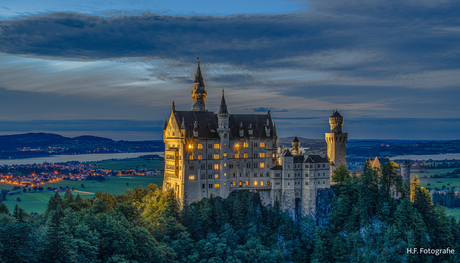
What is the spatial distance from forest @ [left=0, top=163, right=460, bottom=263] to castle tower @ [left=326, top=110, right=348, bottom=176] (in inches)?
292

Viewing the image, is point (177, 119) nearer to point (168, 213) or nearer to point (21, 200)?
point (168, 213)

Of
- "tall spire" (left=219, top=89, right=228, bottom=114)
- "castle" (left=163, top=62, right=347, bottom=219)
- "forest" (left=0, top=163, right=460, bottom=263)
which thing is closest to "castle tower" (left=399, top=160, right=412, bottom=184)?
"forest" (left=0, top=163, right=460, bottom=263)

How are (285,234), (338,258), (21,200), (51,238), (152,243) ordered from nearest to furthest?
(51,238) < (152,243) < (338,258) < (285,234) < (21,200)

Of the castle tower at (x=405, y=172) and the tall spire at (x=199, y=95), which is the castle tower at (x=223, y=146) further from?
the castle tower at (x=405, y=172)

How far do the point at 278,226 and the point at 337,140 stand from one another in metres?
31.3

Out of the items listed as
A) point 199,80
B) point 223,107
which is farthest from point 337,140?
point 199,80

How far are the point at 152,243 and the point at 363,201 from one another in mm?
52637

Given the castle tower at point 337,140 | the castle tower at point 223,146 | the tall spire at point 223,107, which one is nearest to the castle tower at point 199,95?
the tall spire at point 223,107

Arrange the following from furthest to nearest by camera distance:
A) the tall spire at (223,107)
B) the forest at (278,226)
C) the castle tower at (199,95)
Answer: the castle tower at (199,95)
the tall spire at (223,107)
the forest at (278,226)

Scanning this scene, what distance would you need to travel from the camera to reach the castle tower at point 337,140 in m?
121

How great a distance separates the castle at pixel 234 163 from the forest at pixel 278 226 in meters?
3.09

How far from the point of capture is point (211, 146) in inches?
4259

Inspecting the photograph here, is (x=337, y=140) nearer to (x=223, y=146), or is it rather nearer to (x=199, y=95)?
(x=223, y=146)

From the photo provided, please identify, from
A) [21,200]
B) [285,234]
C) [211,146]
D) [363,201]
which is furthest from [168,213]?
[21,200]
